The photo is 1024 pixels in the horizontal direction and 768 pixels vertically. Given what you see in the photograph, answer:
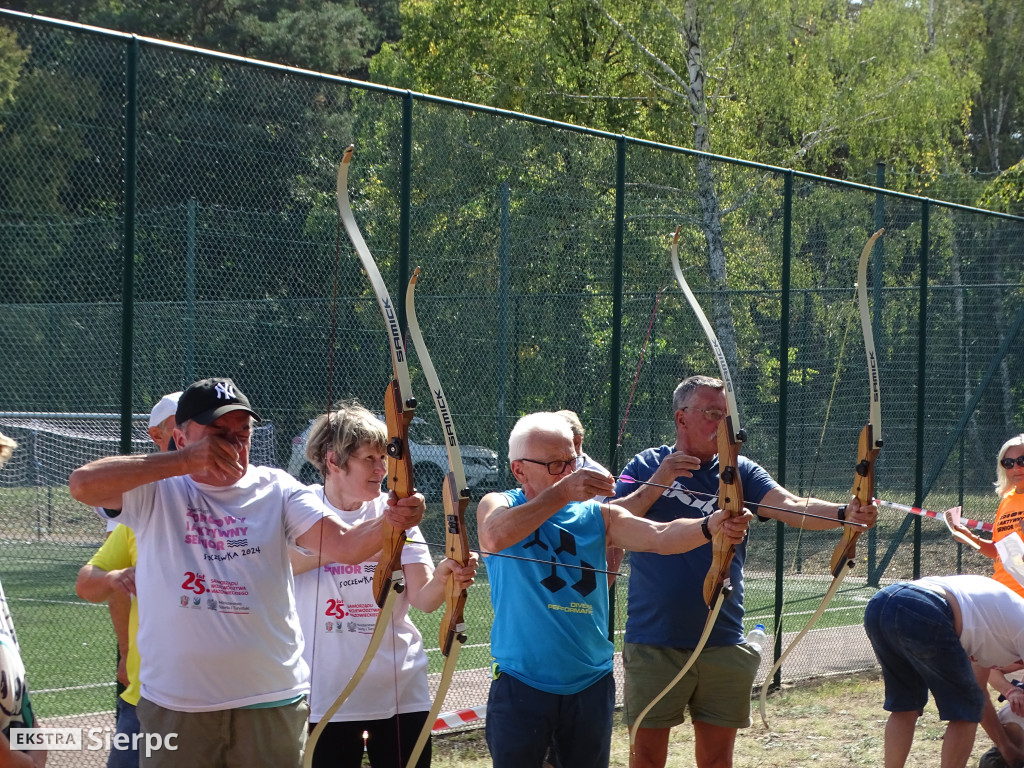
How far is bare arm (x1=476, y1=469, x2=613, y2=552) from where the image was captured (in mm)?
3102

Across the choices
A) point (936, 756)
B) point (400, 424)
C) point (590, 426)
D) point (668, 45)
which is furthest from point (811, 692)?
point (668, 45)

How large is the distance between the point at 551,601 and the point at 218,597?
104cm

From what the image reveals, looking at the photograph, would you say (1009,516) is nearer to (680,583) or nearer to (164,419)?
(680,583)

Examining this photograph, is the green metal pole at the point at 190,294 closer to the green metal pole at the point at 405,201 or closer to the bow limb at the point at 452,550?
the green metal pole at the point at 405,201

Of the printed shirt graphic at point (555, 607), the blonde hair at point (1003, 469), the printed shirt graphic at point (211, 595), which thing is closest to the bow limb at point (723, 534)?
the printed shirt graphic at point (555, 607)

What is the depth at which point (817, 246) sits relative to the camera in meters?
7.37

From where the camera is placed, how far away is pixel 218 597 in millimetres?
2756

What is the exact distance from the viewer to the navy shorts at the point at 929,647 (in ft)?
14.3

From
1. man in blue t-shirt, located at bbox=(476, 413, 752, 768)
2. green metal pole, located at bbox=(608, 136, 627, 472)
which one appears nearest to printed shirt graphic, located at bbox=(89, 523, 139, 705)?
man in blue t-shirt, located at bbox=(476, 413, 752, 768)

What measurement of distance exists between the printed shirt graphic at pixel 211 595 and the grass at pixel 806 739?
7.75ft

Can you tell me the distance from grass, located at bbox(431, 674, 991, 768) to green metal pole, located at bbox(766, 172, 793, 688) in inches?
16.8

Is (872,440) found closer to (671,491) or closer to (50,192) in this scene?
(671,491)

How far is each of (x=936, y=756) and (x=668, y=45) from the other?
12.3m

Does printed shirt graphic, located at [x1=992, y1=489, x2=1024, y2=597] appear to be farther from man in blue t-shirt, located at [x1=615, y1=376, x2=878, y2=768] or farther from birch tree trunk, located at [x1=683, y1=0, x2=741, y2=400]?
man in blue t-shirt, located at [x1=615, y1=376, x2=878, y2=768]
